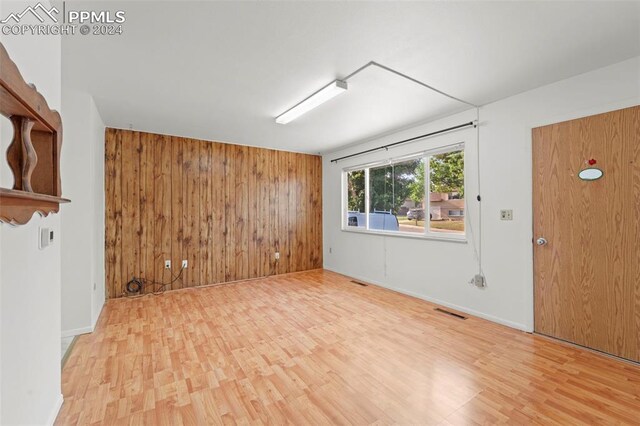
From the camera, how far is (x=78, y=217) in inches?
113

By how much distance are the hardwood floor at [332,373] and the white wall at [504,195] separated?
0.37 m

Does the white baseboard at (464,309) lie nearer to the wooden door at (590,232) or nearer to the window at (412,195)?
the wooden door at (590,232)

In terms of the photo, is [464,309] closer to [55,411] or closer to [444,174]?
[444,174]

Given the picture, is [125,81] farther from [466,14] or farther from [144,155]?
[466,14]

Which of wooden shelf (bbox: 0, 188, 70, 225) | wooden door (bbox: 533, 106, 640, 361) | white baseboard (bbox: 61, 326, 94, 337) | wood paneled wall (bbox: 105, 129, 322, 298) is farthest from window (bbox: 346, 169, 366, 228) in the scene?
wooden shelf (bbox: 0, 188, 70, 225)

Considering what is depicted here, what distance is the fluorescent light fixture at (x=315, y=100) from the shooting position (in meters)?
2.51

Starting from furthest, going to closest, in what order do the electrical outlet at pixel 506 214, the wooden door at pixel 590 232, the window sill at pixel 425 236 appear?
the window sill at pixel 425 236 → the electrical outlet at pixel 506 214 → the wooden door at pixel 590 232

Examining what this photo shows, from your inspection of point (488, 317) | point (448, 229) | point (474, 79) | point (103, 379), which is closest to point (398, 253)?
point (448, 229)

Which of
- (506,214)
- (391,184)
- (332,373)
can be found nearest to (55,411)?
(332,373)

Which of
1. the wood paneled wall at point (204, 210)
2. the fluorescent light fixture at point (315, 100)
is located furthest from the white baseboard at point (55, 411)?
the fluorescent light fixture at point (315, 100)

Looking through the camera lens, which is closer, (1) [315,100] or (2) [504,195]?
(1) [315,100]

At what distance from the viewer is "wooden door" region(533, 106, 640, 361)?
2.21 metres

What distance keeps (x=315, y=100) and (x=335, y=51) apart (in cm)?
82

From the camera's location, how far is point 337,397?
181 cm
